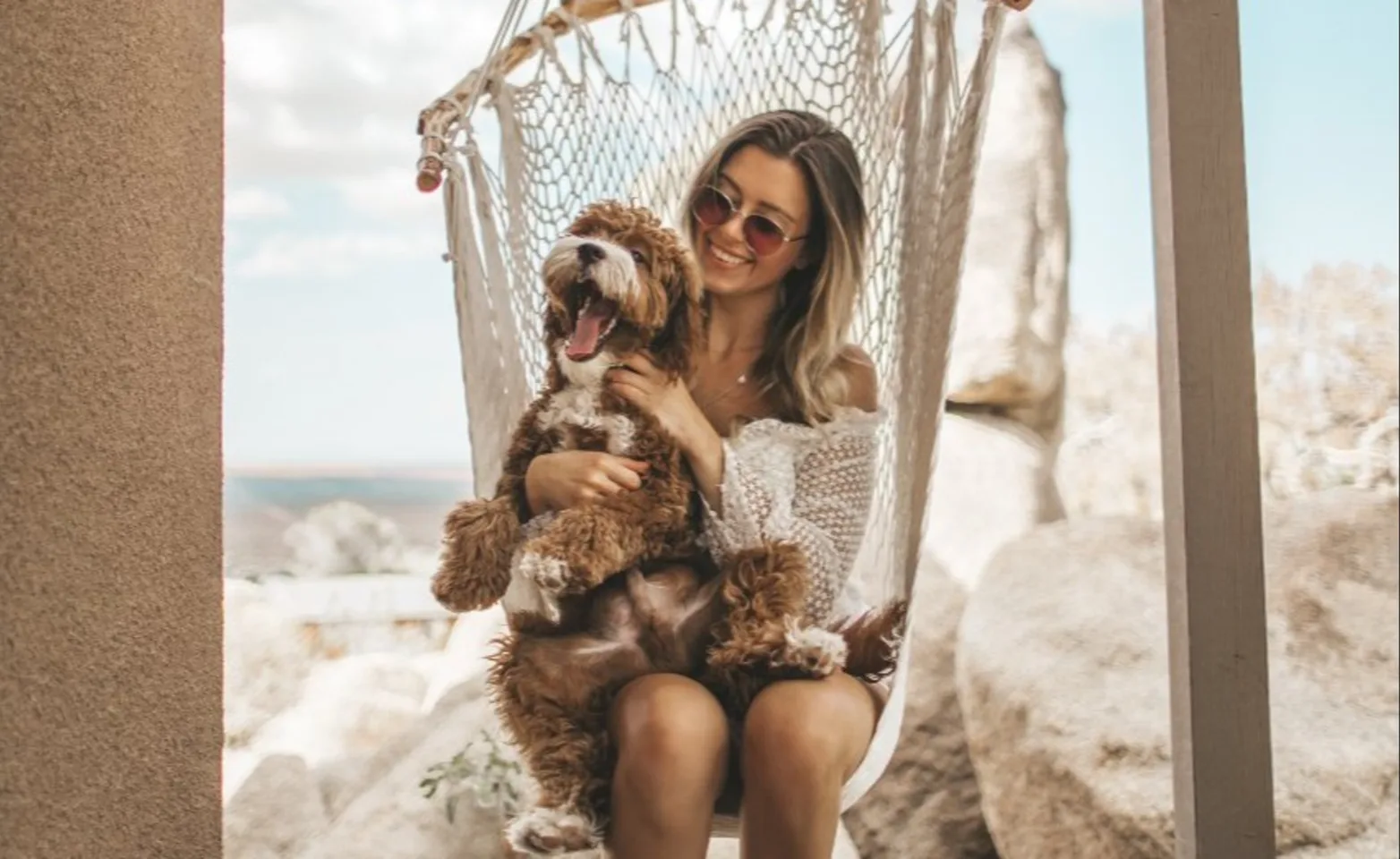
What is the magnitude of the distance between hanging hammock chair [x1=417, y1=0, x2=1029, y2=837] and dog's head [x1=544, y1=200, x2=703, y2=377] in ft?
0.90

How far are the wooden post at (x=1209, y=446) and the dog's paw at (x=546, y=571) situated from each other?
0.70 metres

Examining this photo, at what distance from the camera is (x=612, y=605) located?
1.35 m

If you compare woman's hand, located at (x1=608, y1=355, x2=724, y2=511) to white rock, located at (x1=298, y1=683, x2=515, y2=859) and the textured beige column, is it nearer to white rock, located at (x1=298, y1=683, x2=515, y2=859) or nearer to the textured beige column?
the textured beige column

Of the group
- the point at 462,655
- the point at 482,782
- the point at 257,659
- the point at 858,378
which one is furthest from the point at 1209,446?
the point at 257,659

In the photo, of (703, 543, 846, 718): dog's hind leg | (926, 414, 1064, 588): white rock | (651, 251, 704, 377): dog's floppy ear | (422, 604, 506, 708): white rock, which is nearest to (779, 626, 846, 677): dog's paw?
(703, 543, 846, 718): dog's hind leg

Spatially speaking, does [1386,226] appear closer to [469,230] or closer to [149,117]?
[469,230]

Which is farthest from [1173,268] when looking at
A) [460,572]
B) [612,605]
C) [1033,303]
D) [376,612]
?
[376,612]

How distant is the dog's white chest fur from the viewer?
1342 millimetres

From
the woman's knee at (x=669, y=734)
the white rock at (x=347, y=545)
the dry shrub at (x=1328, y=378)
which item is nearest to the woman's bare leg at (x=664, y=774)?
the woman's knee at (x=669, y=734)

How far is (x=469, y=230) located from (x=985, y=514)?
220 cm

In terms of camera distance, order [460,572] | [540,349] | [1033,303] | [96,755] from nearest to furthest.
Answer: [96,755] < [460,572] < [540,349] < [1033,303]

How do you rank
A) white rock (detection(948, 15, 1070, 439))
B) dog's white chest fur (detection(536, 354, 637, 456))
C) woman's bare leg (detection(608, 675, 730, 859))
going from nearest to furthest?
1. woman's bare leg (detection(608, 675, 730, 859))
2. dog's white chest fur (detection(536, 354, 637, 456))
3. white rock (detection(948, 15, 1070, 439))

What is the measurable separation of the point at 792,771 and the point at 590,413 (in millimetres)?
429

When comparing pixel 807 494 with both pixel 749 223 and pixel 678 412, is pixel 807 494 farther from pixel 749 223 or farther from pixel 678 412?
pixel 749 223
